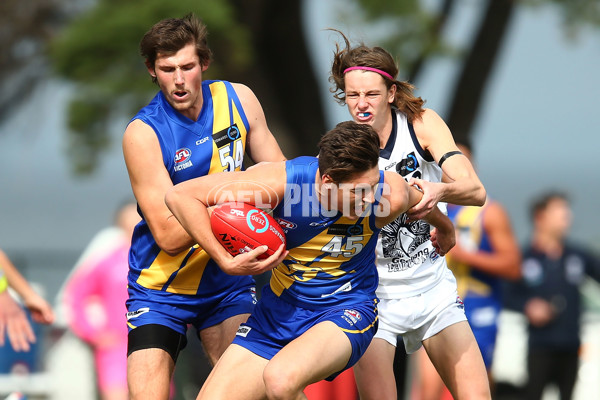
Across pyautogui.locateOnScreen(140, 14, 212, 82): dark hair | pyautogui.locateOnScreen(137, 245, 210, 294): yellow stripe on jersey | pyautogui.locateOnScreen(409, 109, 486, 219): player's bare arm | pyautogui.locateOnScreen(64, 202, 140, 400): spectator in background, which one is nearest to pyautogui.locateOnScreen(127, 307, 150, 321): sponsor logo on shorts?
pyautogui.locateOnScreen(137, 245, 210, 294): yellow stripe on jersey

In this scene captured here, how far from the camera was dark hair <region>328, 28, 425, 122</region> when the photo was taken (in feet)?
15.8

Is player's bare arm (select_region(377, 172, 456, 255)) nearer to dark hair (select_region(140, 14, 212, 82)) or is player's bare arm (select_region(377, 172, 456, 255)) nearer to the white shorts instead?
the white shorts

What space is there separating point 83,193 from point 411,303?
54.1m

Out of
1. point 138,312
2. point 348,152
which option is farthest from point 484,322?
point 348,152

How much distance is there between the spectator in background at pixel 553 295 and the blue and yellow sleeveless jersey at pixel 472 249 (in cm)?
106

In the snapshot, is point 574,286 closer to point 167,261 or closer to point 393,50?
point 167,261

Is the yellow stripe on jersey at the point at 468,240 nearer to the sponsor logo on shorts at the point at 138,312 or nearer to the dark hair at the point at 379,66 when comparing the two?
the dark hair at the point at 379,66

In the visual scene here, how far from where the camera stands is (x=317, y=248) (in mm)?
4473

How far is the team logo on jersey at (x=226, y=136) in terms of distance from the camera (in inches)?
189

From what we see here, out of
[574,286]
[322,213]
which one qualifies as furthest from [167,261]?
[574,286]

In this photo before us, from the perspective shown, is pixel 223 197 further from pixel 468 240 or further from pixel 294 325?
pixel 468 240

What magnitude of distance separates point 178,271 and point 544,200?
13.8ft

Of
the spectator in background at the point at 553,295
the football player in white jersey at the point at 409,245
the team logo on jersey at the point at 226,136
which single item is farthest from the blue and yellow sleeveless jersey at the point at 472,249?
the team logo on jersey at the point at 226,136

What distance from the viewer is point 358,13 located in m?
13.5
